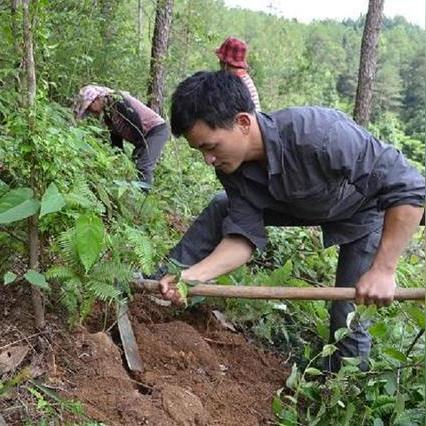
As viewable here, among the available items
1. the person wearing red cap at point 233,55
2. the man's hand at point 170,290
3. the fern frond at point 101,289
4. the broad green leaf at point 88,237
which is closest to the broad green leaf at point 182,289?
the man's hand at point 170,290

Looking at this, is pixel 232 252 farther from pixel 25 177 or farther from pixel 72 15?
pixel 72 15

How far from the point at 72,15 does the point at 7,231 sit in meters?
4.55

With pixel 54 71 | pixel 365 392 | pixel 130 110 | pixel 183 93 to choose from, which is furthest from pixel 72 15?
pixel 365 392

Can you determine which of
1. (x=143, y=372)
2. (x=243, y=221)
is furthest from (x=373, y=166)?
(x=143, y=372)

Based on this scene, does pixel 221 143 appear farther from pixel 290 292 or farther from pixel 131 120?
pixel 131 120

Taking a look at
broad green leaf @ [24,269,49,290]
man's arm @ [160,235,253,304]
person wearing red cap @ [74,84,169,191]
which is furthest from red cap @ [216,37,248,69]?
broad green leaf @ [24,269,49,290]

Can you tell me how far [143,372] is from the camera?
3.25 metres

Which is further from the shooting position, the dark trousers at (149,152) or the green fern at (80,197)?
the dark trousers at (149,152)

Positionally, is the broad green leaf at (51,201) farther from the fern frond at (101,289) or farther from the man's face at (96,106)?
the man's face at (96,106)

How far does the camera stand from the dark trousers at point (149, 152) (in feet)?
19.5

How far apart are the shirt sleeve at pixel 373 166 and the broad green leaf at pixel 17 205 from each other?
4.49 feet

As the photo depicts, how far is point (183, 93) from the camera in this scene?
304 cm

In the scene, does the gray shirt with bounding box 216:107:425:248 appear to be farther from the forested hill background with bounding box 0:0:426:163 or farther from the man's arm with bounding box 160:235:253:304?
the forested hill background with bounding box 0:0:426:163

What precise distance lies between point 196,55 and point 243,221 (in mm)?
16560
